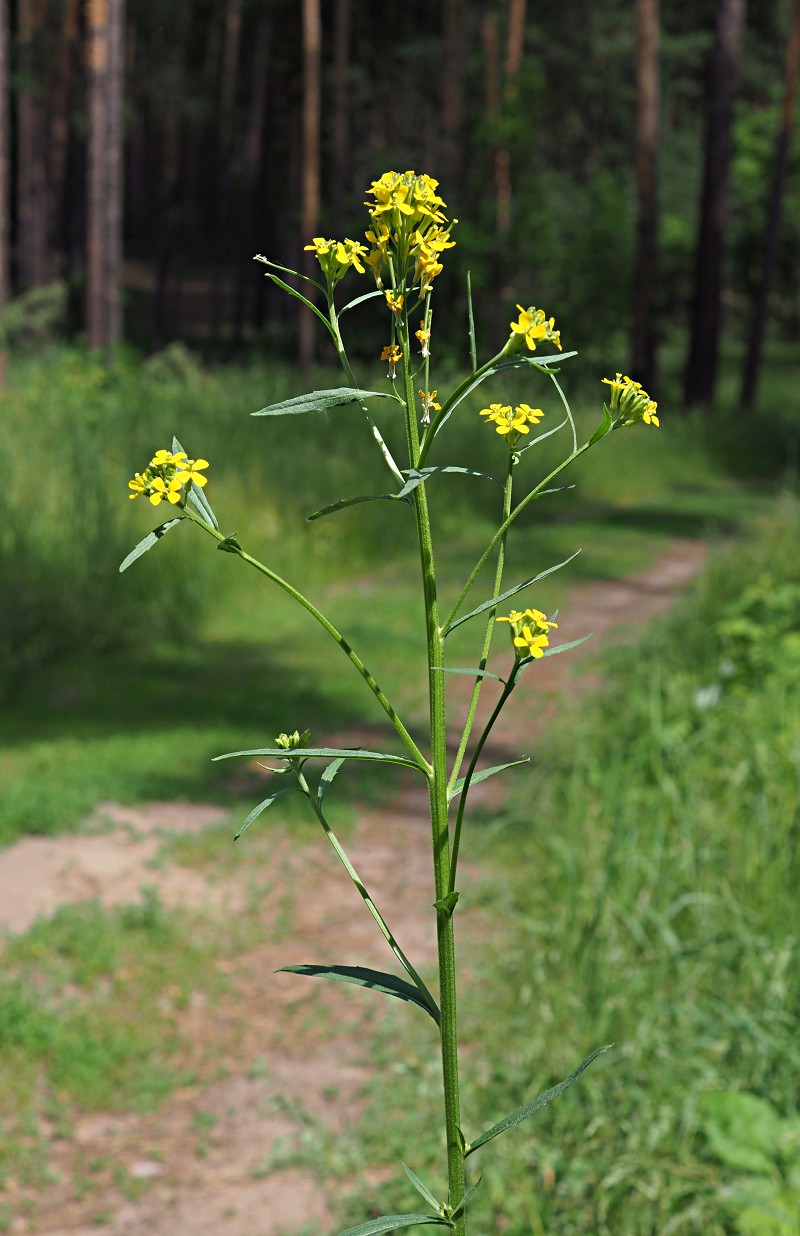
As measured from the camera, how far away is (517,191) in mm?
19422

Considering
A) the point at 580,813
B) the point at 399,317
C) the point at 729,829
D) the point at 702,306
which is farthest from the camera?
the point at 702,306

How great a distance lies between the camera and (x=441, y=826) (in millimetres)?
967

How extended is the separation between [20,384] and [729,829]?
343 inches

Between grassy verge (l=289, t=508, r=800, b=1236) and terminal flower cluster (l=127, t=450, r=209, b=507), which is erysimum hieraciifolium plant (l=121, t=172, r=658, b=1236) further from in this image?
grassy verge (l=289, t=508, r=800, b=1236)

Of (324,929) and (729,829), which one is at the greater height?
(729,829)

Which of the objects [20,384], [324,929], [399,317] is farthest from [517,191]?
[399,317]

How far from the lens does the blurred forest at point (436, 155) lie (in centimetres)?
1739

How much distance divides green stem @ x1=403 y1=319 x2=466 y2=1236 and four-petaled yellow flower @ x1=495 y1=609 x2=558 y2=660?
6 cm

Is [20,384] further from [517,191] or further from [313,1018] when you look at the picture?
[517,191]

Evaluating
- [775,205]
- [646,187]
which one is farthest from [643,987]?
[775,205]

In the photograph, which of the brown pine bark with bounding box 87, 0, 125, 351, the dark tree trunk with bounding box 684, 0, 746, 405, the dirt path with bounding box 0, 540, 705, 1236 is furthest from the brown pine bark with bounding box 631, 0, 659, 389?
the dirt path with bounding box 0, 540, 705, 1236

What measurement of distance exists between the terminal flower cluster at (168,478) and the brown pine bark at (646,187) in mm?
16183

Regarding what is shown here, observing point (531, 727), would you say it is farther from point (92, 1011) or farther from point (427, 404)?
point (427, 404)

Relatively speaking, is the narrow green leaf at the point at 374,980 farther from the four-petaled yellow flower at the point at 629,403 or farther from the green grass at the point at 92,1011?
the green grass at the point at 92,1011
